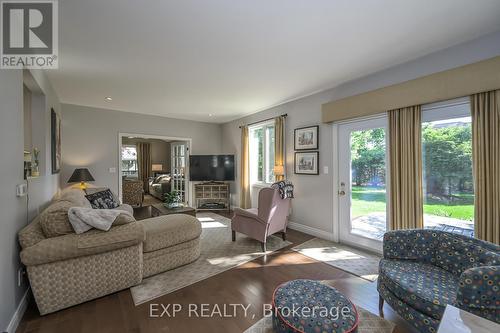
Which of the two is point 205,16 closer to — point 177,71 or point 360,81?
point 177,71

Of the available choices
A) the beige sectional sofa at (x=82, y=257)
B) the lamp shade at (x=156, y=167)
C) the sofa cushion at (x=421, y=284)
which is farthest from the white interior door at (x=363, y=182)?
the lamp shade at (x=156, y=167)

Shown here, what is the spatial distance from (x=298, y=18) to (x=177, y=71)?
1.82m

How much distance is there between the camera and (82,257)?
1999 millimetres

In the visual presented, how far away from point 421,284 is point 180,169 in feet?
20.4

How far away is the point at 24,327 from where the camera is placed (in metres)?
1.76

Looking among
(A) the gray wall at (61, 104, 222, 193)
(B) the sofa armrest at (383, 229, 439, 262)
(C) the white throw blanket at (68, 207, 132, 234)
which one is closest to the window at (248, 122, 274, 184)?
(A) the gray wall at (61, 104, 222, 193)

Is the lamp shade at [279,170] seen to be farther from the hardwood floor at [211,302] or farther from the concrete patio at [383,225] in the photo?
the hardwood floor at [211,302]

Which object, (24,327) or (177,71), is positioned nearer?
(24,327)

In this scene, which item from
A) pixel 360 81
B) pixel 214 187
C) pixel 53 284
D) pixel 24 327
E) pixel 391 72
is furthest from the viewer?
pixel 214 187

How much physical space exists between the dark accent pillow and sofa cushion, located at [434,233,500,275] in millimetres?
4625

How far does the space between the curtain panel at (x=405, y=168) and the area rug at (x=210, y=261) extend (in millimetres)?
1727

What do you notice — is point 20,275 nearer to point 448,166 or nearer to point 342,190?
point 342,190

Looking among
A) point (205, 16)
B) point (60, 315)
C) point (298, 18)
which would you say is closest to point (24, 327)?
point (60, 315)

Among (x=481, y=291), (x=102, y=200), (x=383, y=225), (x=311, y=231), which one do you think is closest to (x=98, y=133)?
(x=102, y=200)
